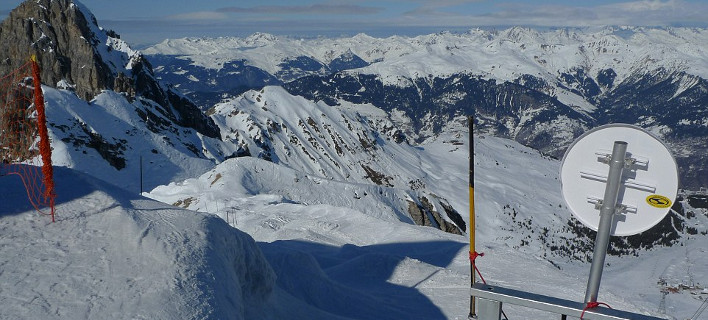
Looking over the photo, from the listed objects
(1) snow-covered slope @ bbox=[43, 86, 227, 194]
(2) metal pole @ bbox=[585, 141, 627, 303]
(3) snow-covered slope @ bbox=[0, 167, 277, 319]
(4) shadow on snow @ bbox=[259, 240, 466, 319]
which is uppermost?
(2) metal pole @ bbox=[585, 141, 627, 303]

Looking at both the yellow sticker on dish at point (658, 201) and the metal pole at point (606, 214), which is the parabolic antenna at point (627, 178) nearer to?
the yellow sticker on dish at point (658, 201)

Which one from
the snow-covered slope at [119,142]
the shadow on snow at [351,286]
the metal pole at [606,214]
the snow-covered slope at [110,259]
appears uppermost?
the metal pole at [606,214]

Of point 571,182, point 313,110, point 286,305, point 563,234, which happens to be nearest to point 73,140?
point 286,305

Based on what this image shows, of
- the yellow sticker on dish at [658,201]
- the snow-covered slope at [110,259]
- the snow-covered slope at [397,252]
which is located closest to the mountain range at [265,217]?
the snow-covered slope at [110,259]

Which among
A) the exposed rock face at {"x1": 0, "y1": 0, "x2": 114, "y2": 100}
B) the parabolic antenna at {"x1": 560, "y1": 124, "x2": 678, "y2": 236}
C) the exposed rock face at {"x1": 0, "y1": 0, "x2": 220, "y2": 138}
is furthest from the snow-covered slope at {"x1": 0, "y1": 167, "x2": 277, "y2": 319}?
the exposed rock face at {"x1": 0, "y1": 0, "x2": 114, "y2": 100}

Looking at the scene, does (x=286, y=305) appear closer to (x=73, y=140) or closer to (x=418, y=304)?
(x=418, y=304)

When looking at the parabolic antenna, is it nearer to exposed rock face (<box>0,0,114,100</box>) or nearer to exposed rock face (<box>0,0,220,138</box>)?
exposed rock face (<box>0,0,220,138</box>)
